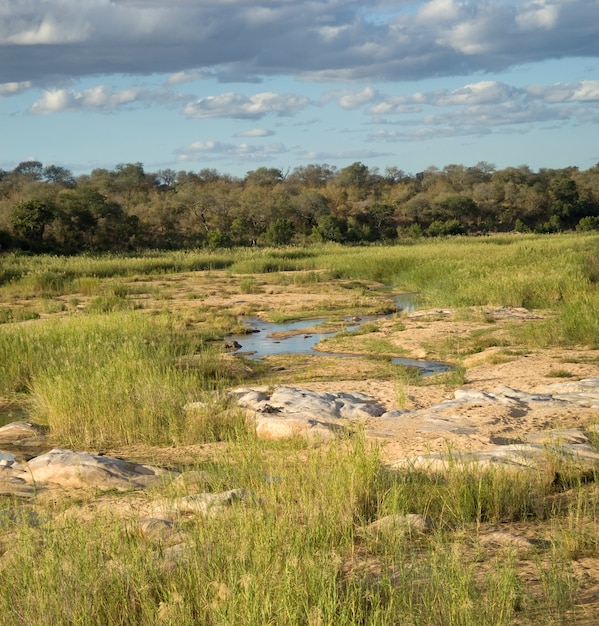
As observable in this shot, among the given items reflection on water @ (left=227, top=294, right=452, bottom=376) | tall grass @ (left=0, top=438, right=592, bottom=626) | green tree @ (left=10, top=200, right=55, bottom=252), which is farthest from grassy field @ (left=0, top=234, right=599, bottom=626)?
green tree @ (left=10, top=200, right=55, bottom=252)

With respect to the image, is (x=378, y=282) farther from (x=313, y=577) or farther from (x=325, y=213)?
(x=325, y=213)

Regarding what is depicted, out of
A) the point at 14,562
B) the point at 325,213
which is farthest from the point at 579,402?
the point at 325,213

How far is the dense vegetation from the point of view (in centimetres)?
4578

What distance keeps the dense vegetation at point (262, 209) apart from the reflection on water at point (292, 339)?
82.0 ft

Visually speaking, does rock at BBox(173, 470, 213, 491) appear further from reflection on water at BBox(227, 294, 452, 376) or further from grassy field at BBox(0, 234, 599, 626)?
reflection on water at BBox(227, 294, 452, 376)

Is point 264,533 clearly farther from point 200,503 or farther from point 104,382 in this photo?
point 104,382

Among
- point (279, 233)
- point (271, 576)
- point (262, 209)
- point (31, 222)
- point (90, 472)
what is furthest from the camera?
point (262, 209)

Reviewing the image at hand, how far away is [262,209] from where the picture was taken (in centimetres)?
6031

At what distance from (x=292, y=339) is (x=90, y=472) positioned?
10.8m

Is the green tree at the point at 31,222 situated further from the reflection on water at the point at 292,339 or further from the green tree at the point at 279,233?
the reflection on water at the point at 292,339

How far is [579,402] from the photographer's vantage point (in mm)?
9391

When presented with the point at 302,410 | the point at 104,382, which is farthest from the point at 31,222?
the point at 302,410

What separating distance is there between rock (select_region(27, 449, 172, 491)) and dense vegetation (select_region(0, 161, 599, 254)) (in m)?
35.8

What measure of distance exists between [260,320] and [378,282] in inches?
401
